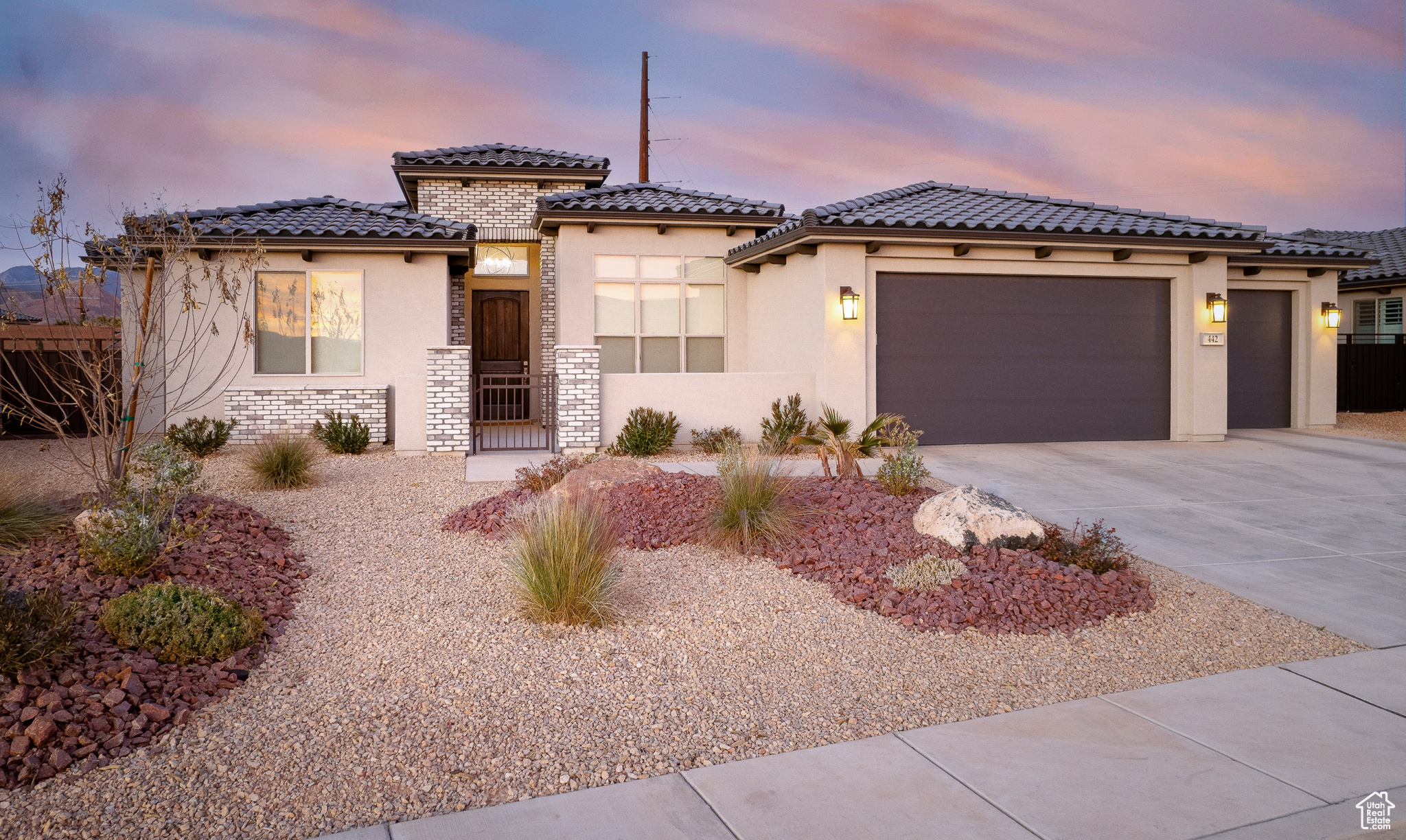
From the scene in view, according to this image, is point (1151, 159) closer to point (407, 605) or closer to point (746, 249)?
point (746, 249)

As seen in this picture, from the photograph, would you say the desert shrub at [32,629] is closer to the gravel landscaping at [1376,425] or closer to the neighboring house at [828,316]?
the neighboring house at [828,316]

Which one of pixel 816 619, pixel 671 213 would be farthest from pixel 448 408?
pixel 816 619

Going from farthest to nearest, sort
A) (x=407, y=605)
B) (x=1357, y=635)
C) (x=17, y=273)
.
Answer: (x=17, y=273) → (x=407, y=605) → (x=1357, y=635)

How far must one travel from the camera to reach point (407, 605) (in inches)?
210

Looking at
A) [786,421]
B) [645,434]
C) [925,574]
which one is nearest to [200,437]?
[645,434]

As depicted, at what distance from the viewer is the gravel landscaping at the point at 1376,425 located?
1434 cm

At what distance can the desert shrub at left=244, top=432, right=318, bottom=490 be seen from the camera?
8.68 m

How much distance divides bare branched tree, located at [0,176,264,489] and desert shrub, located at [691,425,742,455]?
5927 mm

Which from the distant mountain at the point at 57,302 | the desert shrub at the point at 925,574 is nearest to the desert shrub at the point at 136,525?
the distant mountain at the point at 57,302

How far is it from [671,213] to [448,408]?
4934 millimetres

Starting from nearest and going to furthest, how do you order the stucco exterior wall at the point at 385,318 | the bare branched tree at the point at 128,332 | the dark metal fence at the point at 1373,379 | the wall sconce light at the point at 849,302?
1. the bare branched tree at the point at 128,332
2. the wall sconce light at the point at 849,302
3. the stucco exterior wall at the point at 385,318
4. the dark metal fence at the point at 1373,379

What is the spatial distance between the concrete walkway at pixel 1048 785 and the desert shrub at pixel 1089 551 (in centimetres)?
182

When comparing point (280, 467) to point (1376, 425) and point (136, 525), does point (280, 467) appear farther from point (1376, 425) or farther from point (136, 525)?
point (1376, 425)

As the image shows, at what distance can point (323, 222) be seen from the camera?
518 inches
